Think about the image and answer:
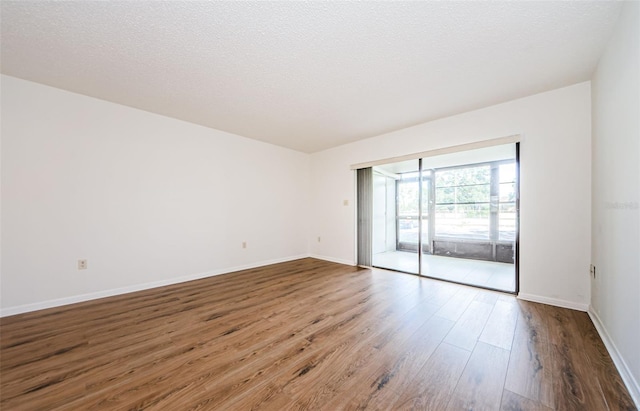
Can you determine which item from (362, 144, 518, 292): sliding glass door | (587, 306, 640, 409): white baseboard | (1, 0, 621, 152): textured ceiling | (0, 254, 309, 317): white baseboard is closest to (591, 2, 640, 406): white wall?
(587, 306, 640, 409): white baseboard

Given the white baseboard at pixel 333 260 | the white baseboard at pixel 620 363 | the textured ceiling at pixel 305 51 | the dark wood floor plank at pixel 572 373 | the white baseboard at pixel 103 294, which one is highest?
the textured ceiling at pixel 305 51

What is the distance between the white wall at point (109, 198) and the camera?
2.50m

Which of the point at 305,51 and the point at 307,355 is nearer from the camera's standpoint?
the point at 307,355

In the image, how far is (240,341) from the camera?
1.93 meters

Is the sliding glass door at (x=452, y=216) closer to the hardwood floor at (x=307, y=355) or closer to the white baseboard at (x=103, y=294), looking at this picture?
the hardwood floor at (x=307, y=355)

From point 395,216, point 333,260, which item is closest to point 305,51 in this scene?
point 333,260

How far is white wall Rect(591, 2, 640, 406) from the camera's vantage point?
1.42 m

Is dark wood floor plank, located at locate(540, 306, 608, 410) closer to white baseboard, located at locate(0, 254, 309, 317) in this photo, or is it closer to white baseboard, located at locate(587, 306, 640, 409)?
white baseboard, located at locate(587, 306, 640, 409)

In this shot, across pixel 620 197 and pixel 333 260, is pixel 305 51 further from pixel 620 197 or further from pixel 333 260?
pixel 333 260

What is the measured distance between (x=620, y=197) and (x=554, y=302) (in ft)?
5.22

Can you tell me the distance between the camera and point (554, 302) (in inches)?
104

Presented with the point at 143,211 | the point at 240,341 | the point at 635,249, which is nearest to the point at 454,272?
the point at 635,249

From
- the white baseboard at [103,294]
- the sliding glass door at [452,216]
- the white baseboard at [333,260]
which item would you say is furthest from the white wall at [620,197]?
the white baseboard at [103,294]

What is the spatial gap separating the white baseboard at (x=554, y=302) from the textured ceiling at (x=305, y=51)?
2.42m
